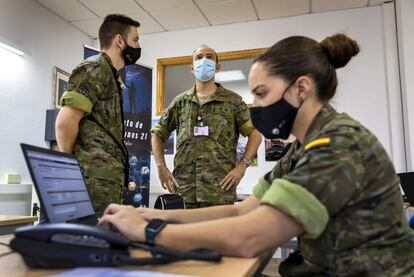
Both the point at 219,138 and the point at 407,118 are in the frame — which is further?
the point at 407,118

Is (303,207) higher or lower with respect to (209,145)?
lower

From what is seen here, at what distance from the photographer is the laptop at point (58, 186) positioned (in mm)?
883

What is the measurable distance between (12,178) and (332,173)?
358 centimetres

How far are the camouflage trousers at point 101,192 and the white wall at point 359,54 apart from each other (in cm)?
280

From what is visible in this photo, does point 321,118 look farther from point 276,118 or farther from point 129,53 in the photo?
point 129,53

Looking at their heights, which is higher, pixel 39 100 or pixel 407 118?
pixel 39 100

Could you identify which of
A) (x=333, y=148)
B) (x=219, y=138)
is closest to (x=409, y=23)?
(x=219, y=138)

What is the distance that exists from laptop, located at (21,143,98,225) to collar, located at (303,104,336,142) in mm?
680

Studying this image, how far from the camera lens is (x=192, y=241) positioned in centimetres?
80

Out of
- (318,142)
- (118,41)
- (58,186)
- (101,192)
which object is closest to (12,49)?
(118,41)

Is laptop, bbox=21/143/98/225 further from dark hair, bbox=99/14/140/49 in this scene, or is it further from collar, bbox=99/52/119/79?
dark hair, bbox=99/14/140/49

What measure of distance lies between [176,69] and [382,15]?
2.58 meters

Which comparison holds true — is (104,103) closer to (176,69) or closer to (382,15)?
(176,69)

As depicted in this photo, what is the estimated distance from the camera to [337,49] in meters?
1.05
